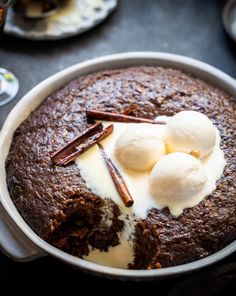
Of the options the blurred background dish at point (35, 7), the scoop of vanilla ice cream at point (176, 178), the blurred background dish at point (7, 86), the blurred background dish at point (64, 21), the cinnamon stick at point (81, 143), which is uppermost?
the blurred background dish at point (35, 7)

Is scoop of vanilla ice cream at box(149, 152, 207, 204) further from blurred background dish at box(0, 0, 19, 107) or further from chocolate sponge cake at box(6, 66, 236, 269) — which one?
blurred background dish at box(0, 0, 19, 107)

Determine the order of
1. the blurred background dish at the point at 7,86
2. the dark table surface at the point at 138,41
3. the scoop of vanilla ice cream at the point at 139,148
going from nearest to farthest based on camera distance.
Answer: the scoop of vanilla ice cream at the point at 139,148 → the blurred background dish at the point at 7,86 → the dark table surface at the point at 138,41

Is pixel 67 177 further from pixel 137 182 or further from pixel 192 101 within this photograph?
pixel 192 101

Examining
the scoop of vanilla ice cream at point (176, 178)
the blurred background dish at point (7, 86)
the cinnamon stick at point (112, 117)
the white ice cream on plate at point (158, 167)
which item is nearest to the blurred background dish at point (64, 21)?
the blurred background dish at point (7, 86)

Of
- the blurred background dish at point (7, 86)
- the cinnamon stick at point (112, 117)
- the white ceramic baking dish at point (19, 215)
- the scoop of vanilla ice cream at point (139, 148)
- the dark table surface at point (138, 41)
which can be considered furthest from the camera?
the dark table surface at point (138, 41)

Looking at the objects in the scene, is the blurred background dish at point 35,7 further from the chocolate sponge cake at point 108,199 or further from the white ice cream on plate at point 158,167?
the white ice cream on plate at point 158,167

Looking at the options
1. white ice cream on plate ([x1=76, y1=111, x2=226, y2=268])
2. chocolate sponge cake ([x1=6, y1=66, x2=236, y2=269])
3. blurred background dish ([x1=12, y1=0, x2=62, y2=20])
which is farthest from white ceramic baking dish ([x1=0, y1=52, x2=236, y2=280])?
blurred background dish ([x1=12, y1=0, x2=62, y2=20])

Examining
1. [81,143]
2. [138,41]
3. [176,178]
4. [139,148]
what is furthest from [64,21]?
[176,178]
